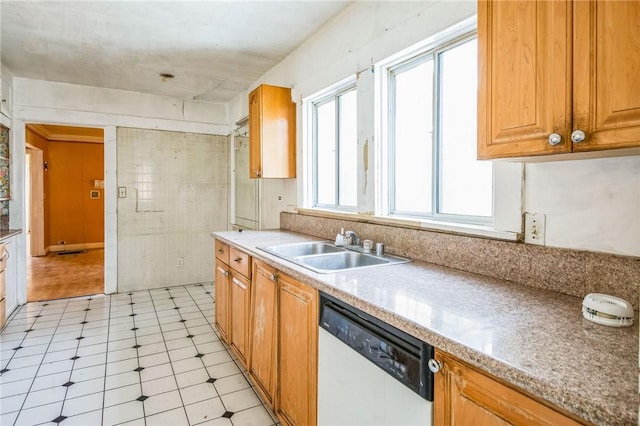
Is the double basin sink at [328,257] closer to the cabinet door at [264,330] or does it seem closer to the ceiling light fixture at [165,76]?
the cabinet door at [264,330]

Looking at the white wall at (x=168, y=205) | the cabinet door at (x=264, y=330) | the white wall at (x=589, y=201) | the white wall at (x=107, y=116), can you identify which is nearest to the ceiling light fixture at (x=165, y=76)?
the white wall at (x=107, y=116)

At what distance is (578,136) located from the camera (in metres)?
0.93

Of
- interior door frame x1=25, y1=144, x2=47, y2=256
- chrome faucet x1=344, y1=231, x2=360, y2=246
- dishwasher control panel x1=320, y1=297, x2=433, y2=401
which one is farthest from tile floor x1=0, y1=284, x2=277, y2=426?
interior door frame x1=25, y1=144, x2=47, y2=256

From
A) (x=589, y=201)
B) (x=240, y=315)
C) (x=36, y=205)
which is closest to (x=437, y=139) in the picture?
(x=589, y=201)

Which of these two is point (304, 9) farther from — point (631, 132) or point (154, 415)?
point (154, 415)

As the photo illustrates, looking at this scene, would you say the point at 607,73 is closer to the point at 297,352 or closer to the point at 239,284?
the point at 297,352

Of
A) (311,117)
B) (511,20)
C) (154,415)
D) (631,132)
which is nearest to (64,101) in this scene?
(311,117)

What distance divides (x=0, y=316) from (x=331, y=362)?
3374 millimetres

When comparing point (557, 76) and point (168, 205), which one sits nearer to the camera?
point (557, 76)

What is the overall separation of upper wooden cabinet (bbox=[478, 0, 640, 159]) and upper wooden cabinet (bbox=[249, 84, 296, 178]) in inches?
85.7

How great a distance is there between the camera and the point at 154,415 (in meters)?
2.02

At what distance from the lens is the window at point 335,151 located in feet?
9.04

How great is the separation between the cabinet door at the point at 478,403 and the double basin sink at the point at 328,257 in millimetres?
874

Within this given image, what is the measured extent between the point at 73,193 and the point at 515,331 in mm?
8747
